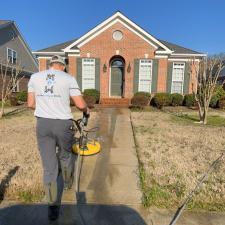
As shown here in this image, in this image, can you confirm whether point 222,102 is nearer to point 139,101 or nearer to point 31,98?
point 139,101

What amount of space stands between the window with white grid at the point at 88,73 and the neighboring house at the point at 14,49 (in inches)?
226

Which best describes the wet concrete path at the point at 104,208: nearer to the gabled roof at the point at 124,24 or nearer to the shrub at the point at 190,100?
the shrub at the point at 190,100

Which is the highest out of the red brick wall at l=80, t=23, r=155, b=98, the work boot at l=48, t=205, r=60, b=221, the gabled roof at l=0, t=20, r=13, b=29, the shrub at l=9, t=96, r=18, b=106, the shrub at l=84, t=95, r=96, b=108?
the gabled roof at l=0, t=20, r=13, b=29

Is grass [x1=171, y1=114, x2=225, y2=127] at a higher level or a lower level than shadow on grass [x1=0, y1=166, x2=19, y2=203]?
higher

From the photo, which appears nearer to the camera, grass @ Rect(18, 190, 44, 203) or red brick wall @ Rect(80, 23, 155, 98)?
grass @ Rect(18, 190, 44, 203)

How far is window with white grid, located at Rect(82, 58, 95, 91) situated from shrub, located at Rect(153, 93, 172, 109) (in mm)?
4287

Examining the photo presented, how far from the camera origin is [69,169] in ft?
10.8

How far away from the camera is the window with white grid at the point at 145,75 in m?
15.9

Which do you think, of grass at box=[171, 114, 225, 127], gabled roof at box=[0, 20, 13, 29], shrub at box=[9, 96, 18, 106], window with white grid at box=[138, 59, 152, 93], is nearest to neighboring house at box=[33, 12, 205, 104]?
window with white grid at box=[138, 59, 152, 93]

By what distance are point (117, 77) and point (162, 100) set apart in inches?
149

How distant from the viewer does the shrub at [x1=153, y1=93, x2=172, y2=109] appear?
587 inches

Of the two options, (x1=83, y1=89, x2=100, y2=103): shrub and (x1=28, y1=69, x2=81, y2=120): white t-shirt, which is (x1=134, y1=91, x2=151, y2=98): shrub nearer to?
(x1=83, y1=89, x2=100, y2=103): shrub

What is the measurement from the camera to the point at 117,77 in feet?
55.2

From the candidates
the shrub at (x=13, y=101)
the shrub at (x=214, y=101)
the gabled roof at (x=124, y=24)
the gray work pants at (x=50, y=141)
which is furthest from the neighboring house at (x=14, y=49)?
the gray work pants at (x=50, y=141)
